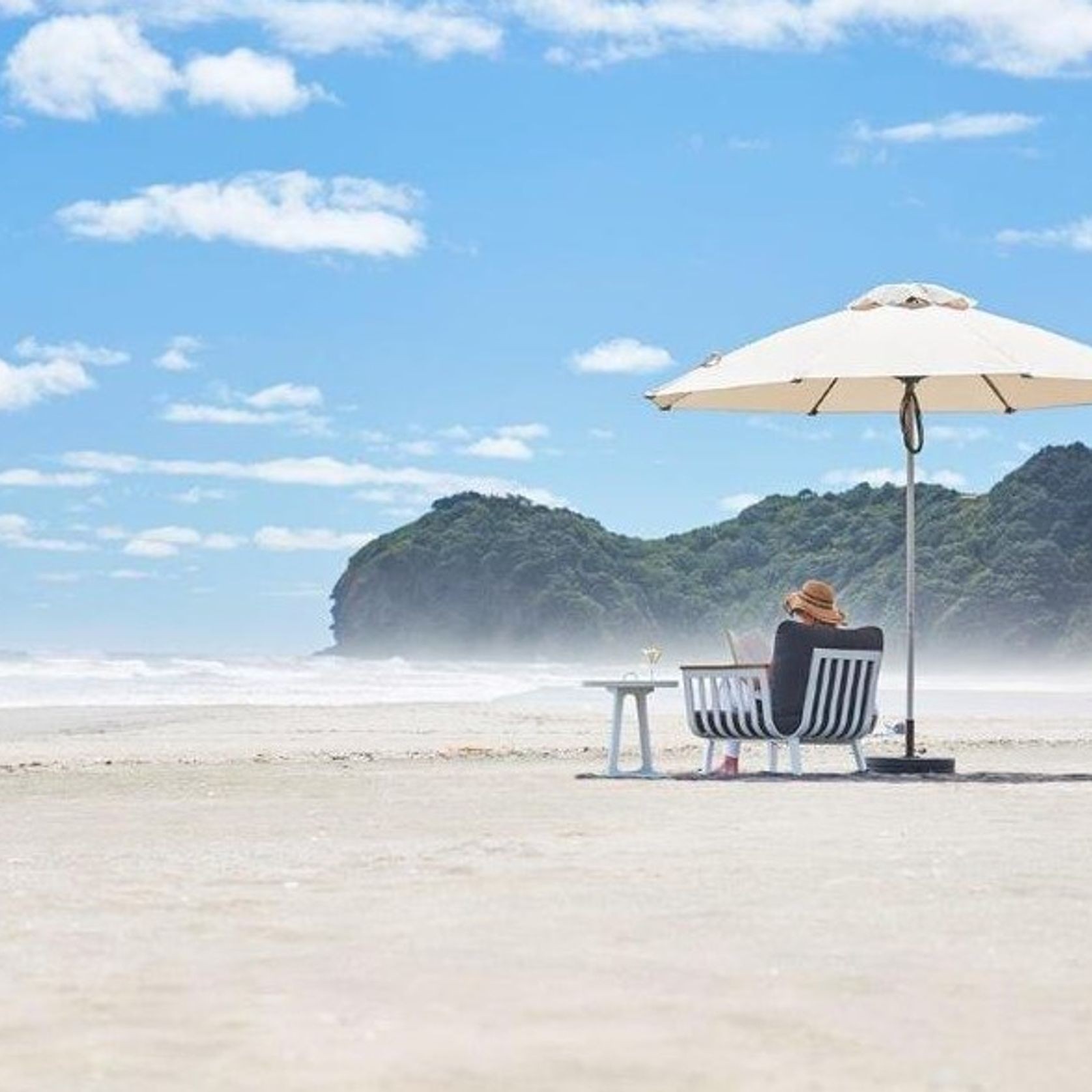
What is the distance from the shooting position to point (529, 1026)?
4.29 metres

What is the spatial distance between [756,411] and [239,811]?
4951 mm

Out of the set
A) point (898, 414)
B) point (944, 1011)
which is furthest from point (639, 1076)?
point (898, 414)

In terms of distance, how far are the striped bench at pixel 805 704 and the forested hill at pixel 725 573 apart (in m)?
58.5

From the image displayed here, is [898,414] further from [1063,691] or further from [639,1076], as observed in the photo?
[1063,691]

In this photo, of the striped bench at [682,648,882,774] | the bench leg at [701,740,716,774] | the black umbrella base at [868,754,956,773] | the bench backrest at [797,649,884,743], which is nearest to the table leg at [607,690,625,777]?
the striped bench at [682,648,882,774]

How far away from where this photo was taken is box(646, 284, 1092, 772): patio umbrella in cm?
1145

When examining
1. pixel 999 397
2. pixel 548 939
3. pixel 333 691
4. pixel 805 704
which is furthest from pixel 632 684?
pixel 333 691

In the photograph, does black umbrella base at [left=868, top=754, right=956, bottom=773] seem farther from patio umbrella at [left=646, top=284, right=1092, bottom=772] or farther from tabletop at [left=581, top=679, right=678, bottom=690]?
tabletop at [left=581, top=679, right=678, bottom=690]

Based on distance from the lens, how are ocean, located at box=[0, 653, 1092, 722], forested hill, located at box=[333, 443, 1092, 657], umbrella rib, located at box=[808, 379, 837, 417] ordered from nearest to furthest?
umbrella rib, located at box=[808, 379, 837, 417] → ocean, located at box=[0, 653, 1092, 722] → forested hill, located at box=[333, 443, 1092, 657]

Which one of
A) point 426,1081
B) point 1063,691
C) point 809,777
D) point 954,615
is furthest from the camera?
point 954,615

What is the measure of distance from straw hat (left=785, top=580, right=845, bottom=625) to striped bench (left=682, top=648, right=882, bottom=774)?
0.33 meters

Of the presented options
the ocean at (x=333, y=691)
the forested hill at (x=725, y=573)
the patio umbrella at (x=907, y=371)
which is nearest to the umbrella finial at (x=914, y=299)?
the patio umbrella at (x=907, y=371)

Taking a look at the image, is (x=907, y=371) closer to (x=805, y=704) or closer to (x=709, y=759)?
(x=805, y=704)

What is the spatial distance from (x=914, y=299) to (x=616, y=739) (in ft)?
9.89
